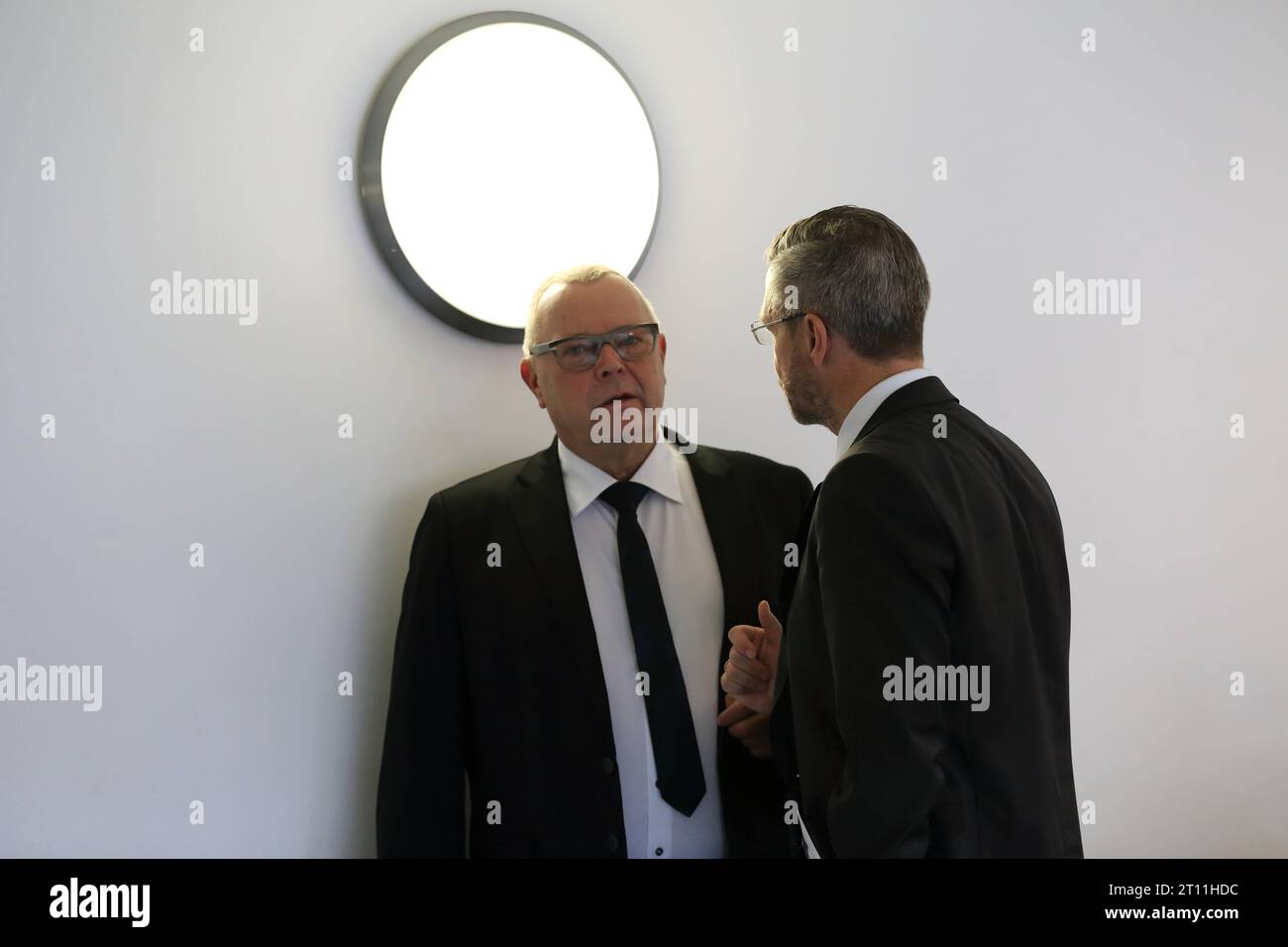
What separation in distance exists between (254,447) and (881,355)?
1056 mm

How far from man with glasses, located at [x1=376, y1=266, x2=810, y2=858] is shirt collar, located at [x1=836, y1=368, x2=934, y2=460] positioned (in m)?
0.39

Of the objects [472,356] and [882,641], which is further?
[472,356]

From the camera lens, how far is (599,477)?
2.02m

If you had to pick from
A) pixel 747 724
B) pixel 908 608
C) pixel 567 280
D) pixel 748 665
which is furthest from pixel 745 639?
pixel 567 280

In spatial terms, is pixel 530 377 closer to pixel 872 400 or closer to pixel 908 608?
pixel 872 400

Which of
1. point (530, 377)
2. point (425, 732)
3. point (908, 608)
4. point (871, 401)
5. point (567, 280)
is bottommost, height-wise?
point (425, 732)

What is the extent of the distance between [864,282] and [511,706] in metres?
0.88

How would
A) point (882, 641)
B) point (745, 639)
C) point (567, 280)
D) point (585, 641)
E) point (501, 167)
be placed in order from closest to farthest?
point (882, 641) → point (745, 639) → point (585, 641) → point (567, 280) → point (501, 167)

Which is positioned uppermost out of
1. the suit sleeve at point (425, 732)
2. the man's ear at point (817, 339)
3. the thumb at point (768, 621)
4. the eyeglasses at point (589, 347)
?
the eyeglasses at point (589, 347)

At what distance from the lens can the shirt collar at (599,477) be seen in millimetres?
2018

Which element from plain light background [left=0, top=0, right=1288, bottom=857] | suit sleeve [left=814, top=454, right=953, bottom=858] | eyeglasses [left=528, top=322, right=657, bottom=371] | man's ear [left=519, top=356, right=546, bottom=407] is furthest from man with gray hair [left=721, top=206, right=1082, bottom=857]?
plain light background [left=0, top=0, right=1288, bottom=857]

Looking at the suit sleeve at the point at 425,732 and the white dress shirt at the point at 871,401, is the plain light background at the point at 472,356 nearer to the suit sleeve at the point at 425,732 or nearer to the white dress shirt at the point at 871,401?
the suit sleeve at the point at 425,732

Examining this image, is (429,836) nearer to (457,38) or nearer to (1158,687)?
(457,38)

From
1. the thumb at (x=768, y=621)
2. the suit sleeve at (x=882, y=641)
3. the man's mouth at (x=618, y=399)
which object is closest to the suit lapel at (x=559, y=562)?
the man's mouth at (x=618, y=399)
